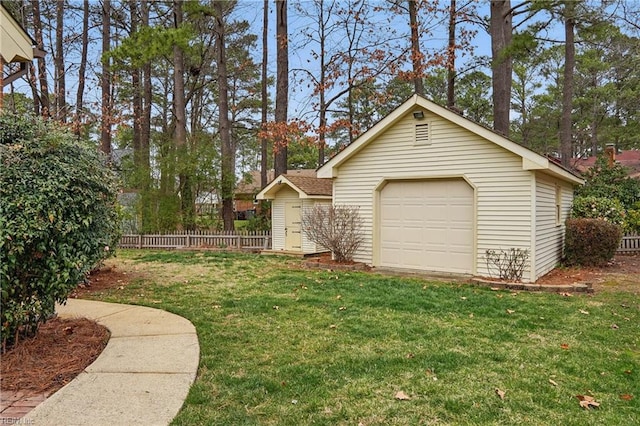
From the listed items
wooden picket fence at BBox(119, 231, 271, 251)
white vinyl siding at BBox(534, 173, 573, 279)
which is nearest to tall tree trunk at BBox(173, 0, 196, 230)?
wooden picket fence at BBox(119, 231, 271, 251)

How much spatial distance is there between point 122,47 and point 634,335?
16.7 m

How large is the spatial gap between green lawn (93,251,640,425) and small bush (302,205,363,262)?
2.91 meters

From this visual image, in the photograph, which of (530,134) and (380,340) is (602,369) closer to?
(380,340)

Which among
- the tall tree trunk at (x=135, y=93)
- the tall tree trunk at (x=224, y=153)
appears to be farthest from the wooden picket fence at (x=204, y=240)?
the tall tree trunk at (x=135, y=93)

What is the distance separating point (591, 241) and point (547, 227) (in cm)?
168

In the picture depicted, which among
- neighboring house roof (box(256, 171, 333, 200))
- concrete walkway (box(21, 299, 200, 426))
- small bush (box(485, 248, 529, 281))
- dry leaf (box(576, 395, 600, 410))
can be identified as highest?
neighboring house roof (box(256, 171, 333, 200))

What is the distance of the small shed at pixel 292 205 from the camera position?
13783mm

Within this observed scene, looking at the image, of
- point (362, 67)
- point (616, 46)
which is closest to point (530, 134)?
point (616, 46)

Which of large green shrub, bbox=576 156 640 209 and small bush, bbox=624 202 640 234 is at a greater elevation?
large green shrub, bbox=576 156 640 209

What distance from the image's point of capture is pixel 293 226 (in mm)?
14266

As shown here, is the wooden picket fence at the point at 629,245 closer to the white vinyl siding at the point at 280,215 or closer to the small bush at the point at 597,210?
the small bush at the point at 597,210

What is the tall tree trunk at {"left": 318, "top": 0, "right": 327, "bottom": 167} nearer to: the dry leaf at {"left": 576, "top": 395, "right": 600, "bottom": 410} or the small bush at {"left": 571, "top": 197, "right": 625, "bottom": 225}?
the small bush at {"left": 571, "top": 197, "right": 625, "bottom": 225}

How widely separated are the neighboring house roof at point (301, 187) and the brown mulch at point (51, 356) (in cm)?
915

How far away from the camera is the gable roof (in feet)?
27.5
